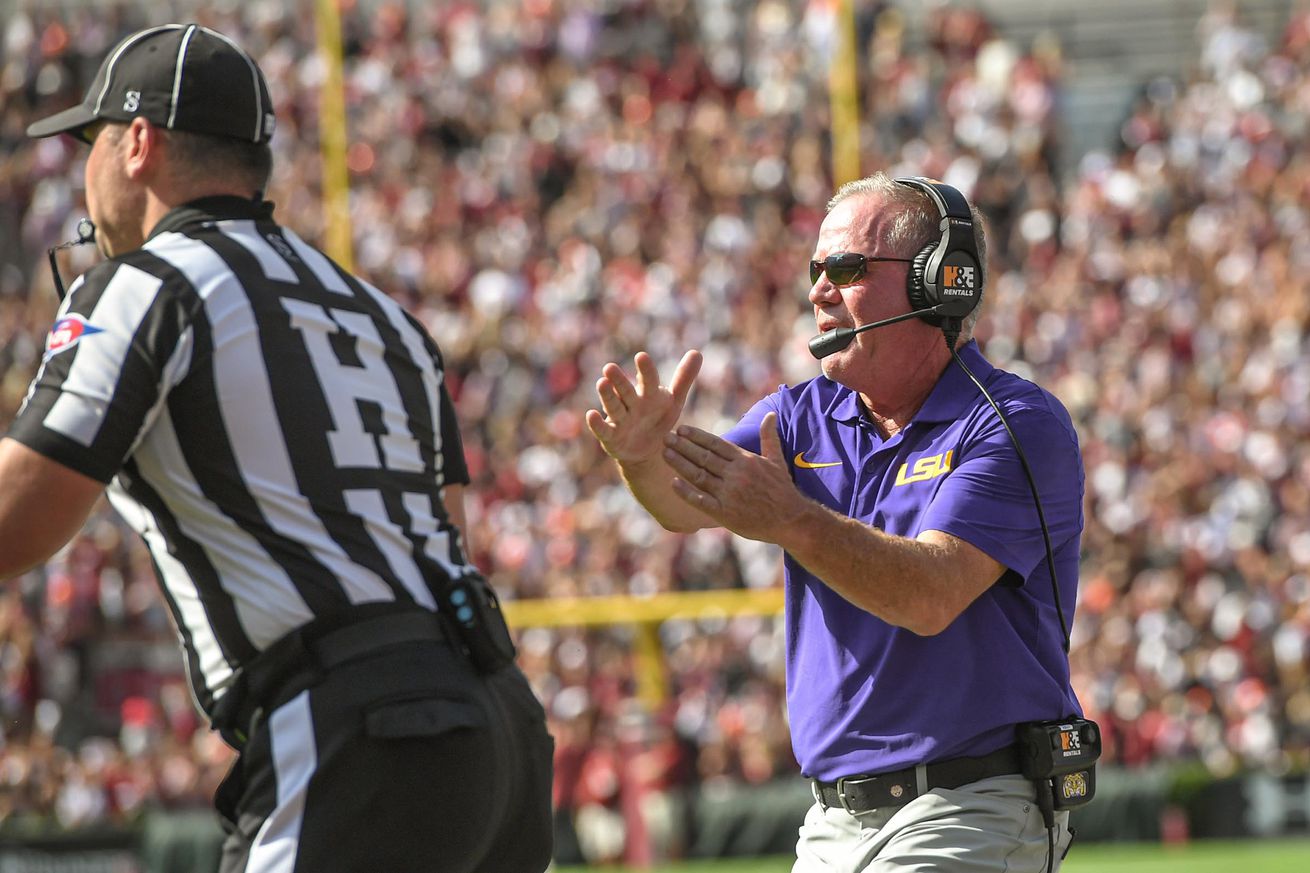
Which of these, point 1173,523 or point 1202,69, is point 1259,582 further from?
point 1202,69

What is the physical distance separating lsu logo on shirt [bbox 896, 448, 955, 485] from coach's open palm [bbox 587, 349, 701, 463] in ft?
1.35

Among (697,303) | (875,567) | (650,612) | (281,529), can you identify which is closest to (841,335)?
(875,567)

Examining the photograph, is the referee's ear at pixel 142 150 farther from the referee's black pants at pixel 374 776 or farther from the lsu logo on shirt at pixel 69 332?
the referee's black pants at pixel 374 776

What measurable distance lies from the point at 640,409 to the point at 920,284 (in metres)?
0.56

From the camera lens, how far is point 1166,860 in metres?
11.2

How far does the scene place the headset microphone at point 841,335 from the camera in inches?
137

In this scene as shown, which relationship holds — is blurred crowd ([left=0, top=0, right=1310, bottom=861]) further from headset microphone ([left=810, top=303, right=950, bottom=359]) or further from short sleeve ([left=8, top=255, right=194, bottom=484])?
short sleeve ([left=8, top=255, right=194, bottom=484])

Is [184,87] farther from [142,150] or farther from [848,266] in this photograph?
[848,266]

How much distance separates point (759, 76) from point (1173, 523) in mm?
6584

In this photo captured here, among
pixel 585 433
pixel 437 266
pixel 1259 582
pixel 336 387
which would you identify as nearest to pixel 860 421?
pixel 336 387

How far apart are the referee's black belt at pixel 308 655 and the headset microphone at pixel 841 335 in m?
0.98

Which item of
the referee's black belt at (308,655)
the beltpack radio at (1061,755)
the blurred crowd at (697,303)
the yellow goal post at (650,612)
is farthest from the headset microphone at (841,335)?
the yellow goal post at (650,612)

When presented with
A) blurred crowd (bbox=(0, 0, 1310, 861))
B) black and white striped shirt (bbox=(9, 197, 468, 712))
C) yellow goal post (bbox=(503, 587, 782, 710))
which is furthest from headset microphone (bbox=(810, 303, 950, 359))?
yellow goal post (bbox=(503, 587, 782, 710))

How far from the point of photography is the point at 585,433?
15938mm
